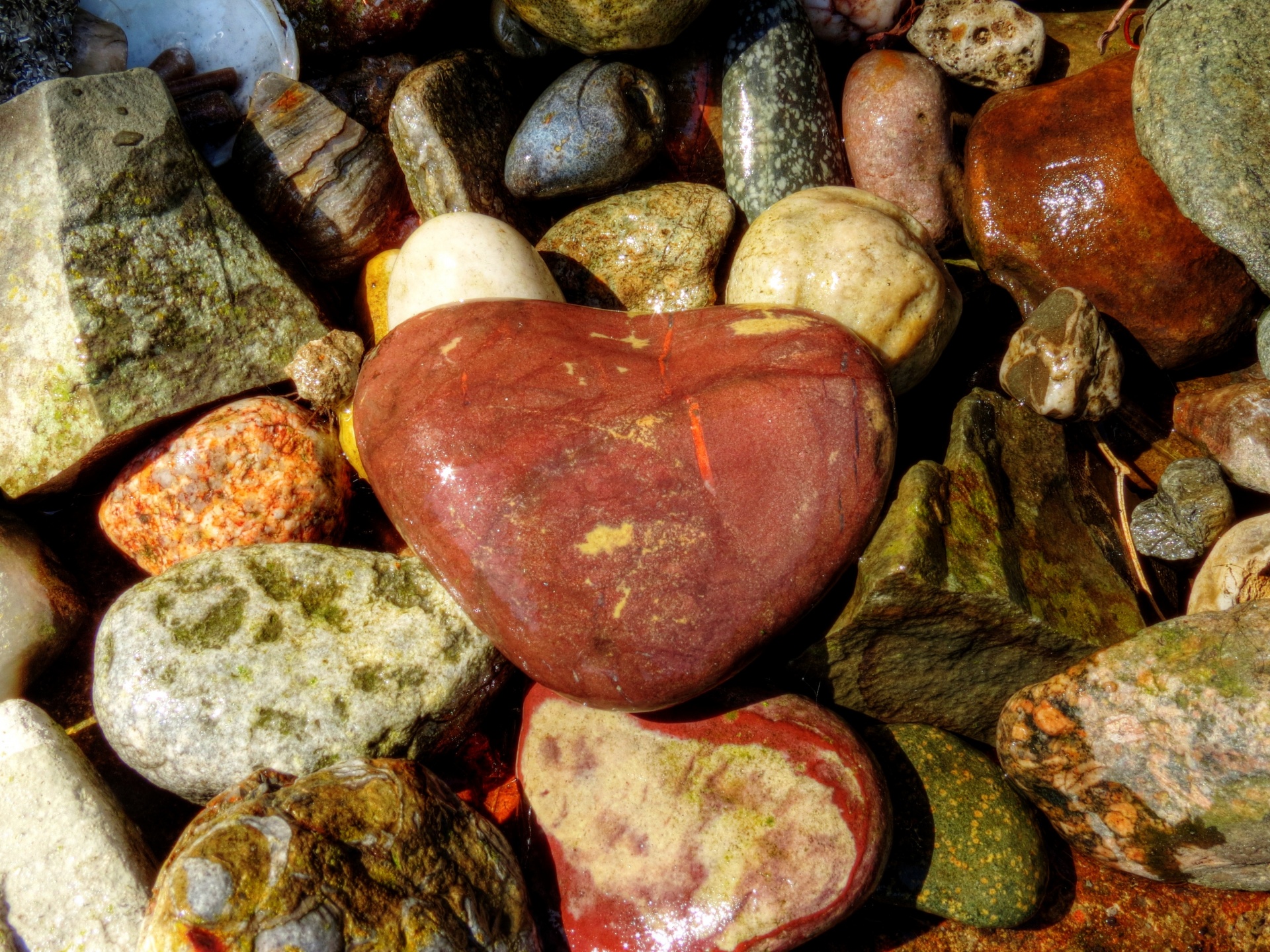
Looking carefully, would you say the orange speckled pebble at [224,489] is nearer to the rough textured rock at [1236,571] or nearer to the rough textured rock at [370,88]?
the rough textured rock at [370,88]

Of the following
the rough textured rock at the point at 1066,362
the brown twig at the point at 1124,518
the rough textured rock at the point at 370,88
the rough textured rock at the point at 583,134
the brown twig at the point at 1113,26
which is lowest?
the brown twig at the point at 1124,518

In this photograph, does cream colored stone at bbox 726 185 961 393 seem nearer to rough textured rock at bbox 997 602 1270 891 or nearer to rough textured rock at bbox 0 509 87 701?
rough textured rock at bbox 997 602 1270 891

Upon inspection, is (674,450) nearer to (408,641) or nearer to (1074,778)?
(408,641)

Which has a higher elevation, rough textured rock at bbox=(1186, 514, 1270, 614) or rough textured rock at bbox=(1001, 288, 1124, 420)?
rough textured rock at bbox=(1001, 288, 1124, 420)

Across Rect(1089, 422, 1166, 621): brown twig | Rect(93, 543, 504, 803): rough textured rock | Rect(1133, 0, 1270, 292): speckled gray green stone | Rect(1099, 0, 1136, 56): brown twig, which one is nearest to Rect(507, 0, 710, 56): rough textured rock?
Rect(1133, 0, 1270, 292): speckled gray green stone

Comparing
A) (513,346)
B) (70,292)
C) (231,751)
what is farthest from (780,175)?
(231,751)

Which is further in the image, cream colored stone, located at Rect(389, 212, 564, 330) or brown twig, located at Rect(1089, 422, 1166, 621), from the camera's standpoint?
brown twig, located at Rect(1089, 422, 1166, 621)

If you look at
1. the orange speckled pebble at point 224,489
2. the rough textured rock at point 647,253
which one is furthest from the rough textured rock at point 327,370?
the rough textured rock at point 647,253
